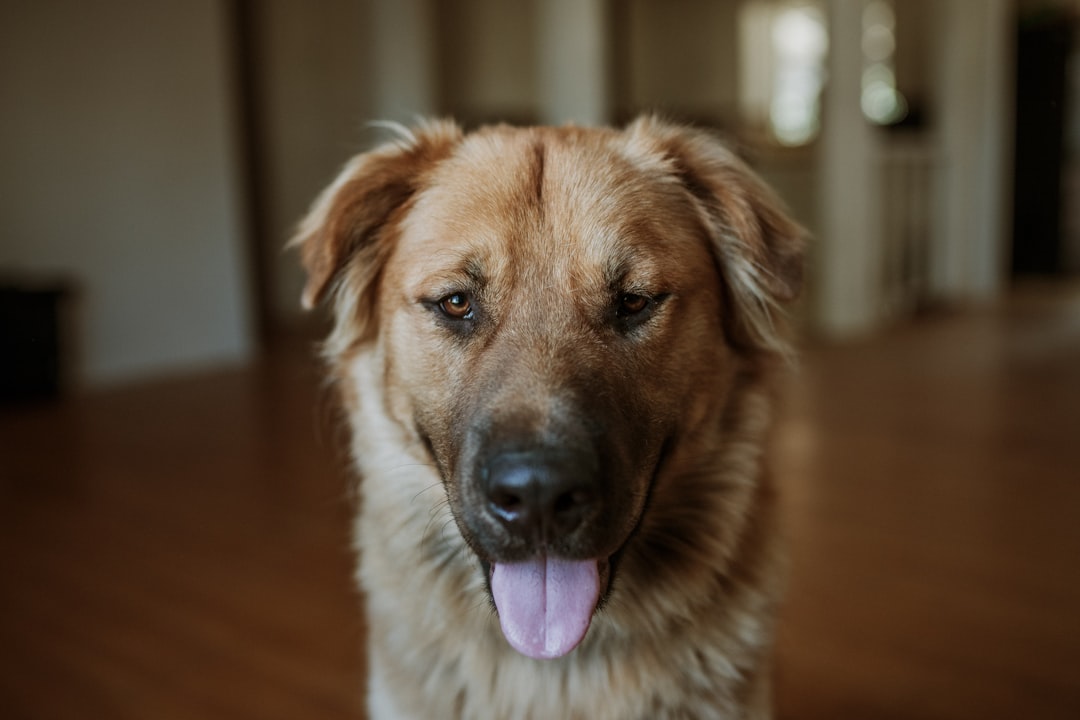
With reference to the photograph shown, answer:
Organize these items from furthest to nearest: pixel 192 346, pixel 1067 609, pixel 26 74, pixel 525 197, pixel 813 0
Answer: pixel 813 0
pixel 192 346
pixel 26 74
pixel 1067 609
pixel 525 197

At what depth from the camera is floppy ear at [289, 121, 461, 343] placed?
4.83ft

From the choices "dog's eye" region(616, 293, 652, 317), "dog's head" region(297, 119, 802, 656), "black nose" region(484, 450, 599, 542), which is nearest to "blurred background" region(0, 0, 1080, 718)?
"dog's head" region(297, 119, 802, 656)

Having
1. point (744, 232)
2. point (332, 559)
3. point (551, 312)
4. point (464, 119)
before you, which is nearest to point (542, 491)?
point (551, 312)

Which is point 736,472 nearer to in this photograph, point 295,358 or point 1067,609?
point 1067,609

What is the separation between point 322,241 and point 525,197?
33cm

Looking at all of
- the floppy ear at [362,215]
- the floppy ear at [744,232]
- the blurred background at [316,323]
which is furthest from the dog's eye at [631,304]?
the blurred background at [316,323]

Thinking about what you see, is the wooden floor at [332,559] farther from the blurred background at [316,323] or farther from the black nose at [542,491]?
the black nose at [542,491]

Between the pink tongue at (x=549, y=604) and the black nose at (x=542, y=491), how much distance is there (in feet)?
0.40

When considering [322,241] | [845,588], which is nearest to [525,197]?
[322,241]

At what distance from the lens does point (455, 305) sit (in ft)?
4.54

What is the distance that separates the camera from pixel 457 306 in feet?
4.53

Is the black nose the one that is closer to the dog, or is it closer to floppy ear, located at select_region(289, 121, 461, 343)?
the dog

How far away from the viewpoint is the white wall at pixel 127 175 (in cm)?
501

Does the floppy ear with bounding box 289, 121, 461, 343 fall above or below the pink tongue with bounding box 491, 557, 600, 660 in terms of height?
above
